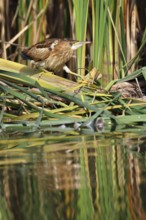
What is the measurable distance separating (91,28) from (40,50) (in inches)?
31.1

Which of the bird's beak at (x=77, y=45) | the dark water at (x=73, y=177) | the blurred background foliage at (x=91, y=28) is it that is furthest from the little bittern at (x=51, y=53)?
the dark water at (x=73, y=177)

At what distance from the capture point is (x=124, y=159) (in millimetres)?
4504

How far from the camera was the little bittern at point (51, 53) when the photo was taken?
22.9ft

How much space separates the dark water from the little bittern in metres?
1.67

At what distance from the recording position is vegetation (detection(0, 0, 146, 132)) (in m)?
5.91

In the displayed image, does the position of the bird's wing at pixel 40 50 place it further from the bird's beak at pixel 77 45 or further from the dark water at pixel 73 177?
the dark water at pixel 73 177

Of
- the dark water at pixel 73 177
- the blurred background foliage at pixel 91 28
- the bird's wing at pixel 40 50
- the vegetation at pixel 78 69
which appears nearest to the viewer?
the dark water at pixel 73 177

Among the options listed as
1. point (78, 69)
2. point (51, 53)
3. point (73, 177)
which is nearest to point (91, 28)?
point (51, 53)

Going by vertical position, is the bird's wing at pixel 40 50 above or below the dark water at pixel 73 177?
above

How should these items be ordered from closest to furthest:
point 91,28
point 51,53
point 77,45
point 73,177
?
point 73,177 < point 77,45 < point 51,53 < point 91,28

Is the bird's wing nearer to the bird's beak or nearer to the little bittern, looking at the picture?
the little bittern

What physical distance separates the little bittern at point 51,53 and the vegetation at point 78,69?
126 millimetres

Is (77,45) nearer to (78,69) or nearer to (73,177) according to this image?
(78,69)

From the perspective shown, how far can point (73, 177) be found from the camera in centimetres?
408
